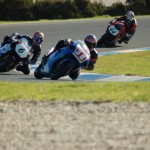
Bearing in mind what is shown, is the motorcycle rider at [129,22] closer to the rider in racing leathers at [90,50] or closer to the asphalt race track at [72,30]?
the asphalt race track at [72,30]

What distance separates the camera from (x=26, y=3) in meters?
46.9

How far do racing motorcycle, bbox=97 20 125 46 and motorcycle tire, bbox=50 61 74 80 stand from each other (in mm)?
11864

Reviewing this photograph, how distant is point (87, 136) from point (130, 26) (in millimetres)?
21951

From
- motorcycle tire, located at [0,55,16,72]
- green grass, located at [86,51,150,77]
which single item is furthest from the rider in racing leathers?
motorcycle tire, located at [0,55,16,72]

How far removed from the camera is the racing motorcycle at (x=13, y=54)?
1775 centimetres

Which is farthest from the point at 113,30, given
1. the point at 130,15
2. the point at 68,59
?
the point at 68,59

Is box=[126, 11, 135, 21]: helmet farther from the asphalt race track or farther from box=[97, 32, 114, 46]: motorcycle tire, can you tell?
the asphalt race track

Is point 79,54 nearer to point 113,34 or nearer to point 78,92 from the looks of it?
point 78,92

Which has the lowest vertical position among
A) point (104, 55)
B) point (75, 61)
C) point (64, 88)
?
point (104, 55)

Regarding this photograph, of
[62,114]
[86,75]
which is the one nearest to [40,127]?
[62,114]

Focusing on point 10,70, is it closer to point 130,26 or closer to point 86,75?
point 86,75

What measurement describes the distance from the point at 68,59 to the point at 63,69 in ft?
0.93

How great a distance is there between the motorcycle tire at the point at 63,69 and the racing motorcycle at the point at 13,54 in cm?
191

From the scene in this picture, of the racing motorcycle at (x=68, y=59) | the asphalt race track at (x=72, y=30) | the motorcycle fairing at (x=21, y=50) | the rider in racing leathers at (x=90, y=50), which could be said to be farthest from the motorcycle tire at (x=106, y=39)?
the racing motorcycle at (x=68, y=59)
